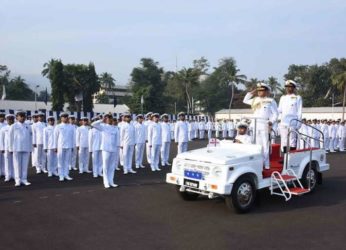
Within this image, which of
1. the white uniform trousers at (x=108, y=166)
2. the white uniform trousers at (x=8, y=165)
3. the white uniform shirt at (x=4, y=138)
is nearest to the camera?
the white uniform trousers at (x=108, y=166)

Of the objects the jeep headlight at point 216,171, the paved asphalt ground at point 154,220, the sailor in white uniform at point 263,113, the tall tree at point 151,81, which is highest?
the tall tree at point 151,81

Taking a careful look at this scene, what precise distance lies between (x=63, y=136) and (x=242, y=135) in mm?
5596

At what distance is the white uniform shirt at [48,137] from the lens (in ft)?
39.1

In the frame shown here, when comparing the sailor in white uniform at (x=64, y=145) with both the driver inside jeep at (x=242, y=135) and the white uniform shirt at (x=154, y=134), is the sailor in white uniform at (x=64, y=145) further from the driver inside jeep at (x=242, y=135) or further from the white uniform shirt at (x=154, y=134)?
the driver inside jeep at (x=242, y=135)

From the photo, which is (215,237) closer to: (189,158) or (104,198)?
(189,158)

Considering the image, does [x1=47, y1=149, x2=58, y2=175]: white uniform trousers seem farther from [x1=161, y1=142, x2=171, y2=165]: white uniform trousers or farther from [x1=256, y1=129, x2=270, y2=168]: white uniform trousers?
[x1=256, y1=129, x2=270, y2=168]: white uniform trousers

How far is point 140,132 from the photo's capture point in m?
14.5

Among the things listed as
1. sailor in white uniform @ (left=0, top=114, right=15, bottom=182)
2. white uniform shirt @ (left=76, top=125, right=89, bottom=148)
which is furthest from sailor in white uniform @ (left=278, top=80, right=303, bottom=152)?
sailor in white uniform @ (left=0, top=114, right=15, bottom=182)

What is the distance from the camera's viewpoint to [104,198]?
8.87 metres

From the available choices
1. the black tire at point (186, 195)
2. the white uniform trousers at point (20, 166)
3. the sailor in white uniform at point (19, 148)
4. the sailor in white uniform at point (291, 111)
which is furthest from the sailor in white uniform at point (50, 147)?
the sailor in white uniform at point (291, 111)

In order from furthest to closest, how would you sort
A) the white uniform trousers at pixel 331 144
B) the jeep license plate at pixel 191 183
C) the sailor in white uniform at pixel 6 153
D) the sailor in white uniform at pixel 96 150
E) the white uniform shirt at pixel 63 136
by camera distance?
the white uniform trousers at pixel 331 144, the sailor in white uniform at pixel 96 150, the white uniform shirt at pixel 63 136, the sailor in white uniform at pixel 6 153, the jeep license plate at pixel 191 183

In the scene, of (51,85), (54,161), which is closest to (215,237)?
(54,161)

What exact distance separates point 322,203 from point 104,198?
15.8 feet

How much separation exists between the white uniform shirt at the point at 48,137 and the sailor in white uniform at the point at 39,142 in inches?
22.5
